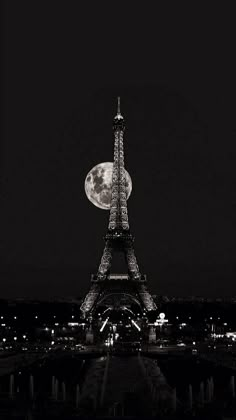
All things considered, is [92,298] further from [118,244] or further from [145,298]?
[118,244]

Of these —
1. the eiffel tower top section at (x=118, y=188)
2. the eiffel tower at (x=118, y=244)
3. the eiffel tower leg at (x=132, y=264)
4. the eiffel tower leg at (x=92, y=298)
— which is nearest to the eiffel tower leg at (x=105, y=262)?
the eiffel tower at (x=118, y=244)

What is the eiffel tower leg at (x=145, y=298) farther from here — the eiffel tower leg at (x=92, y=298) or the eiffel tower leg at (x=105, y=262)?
the eiffel tower leg at (x=92, y=298)

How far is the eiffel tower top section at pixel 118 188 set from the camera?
3548 inches

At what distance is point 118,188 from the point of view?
91375mm

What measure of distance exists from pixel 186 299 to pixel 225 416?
141 meters

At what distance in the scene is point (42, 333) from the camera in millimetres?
84312

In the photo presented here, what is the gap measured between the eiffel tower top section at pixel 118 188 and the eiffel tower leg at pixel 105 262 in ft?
9.52

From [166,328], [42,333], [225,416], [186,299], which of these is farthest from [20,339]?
[186,299]

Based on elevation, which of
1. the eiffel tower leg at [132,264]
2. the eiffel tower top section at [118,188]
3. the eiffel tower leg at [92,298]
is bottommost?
the eiffel tower leg at [92,298]

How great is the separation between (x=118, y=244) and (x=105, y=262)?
3330 mm

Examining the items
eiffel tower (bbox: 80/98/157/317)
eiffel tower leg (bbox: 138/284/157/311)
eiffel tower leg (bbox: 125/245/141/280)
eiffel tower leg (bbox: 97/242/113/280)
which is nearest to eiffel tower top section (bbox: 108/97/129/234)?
eiffel tower (bbox: 80/98/157/317)

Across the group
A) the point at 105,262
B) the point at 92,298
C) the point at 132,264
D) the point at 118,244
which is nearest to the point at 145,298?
the point at 132,264

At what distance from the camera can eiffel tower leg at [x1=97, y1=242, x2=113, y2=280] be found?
290 feet

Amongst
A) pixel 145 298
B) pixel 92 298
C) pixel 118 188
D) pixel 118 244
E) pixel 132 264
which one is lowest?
pixel 92 298
